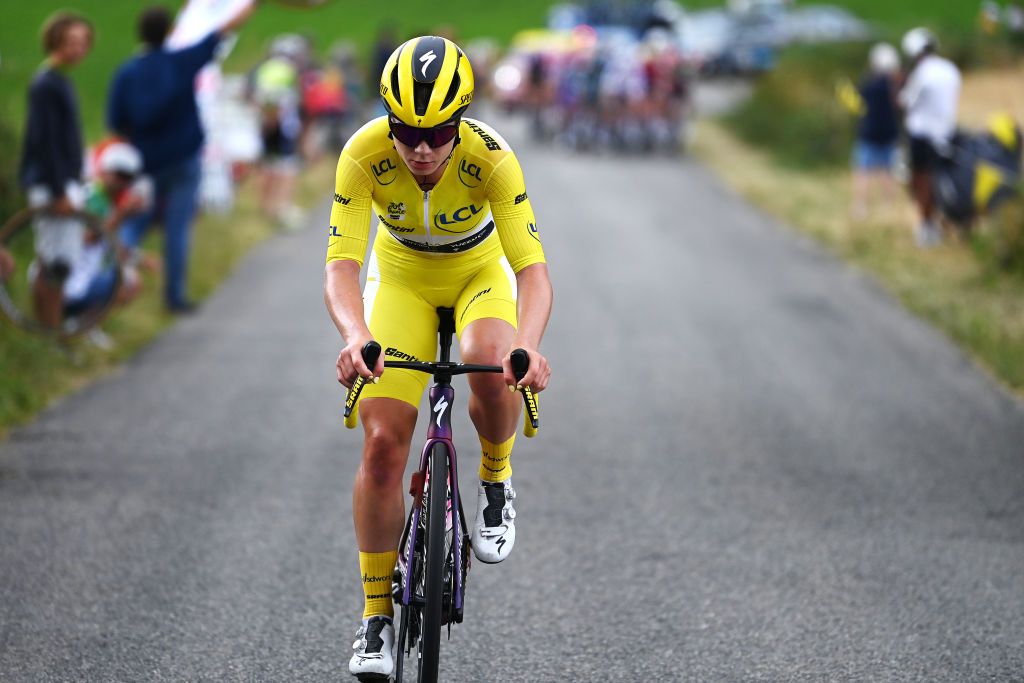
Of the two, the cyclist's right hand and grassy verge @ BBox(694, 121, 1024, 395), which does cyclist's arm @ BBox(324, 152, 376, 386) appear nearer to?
the cyclist's right hand

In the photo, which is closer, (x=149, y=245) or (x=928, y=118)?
(x=149, y=245)

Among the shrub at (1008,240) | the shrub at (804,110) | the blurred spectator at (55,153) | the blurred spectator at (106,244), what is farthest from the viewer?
the shrub at (804,110)

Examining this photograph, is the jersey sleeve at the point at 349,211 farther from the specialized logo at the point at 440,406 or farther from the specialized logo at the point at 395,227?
the specialized logo at the point at 440,406

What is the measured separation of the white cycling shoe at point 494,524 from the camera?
4406mm

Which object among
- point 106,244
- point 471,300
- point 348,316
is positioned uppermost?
point 106,244

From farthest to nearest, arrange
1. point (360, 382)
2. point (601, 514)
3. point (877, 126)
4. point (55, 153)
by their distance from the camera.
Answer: point (877, 126)
point (55, 153)
point (601, 514)
point (360, 382)

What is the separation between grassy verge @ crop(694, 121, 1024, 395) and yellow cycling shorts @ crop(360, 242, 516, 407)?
557cm

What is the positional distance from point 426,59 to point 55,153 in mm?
5493

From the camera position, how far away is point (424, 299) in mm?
4602

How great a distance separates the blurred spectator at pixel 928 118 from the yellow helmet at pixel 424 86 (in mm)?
11213

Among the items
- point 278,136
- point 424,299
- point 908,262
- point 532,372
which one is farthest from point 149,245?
point 532,372

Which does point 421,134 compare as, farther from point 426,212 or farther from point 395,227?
point 395,227

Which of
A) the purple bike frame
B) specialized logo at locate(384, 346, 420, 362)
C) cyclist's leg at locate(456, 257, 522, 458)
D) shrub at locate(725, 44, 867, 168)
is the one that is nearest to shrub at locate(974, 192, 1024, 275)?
cyclist's leg at locate(456, 257, 522, 458)

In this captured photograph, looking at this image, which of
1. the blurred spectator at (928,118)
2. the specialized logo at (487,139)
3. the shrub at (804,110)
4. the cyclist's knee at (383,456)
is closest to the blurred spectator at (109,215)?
the specialized logo at (487,139)
